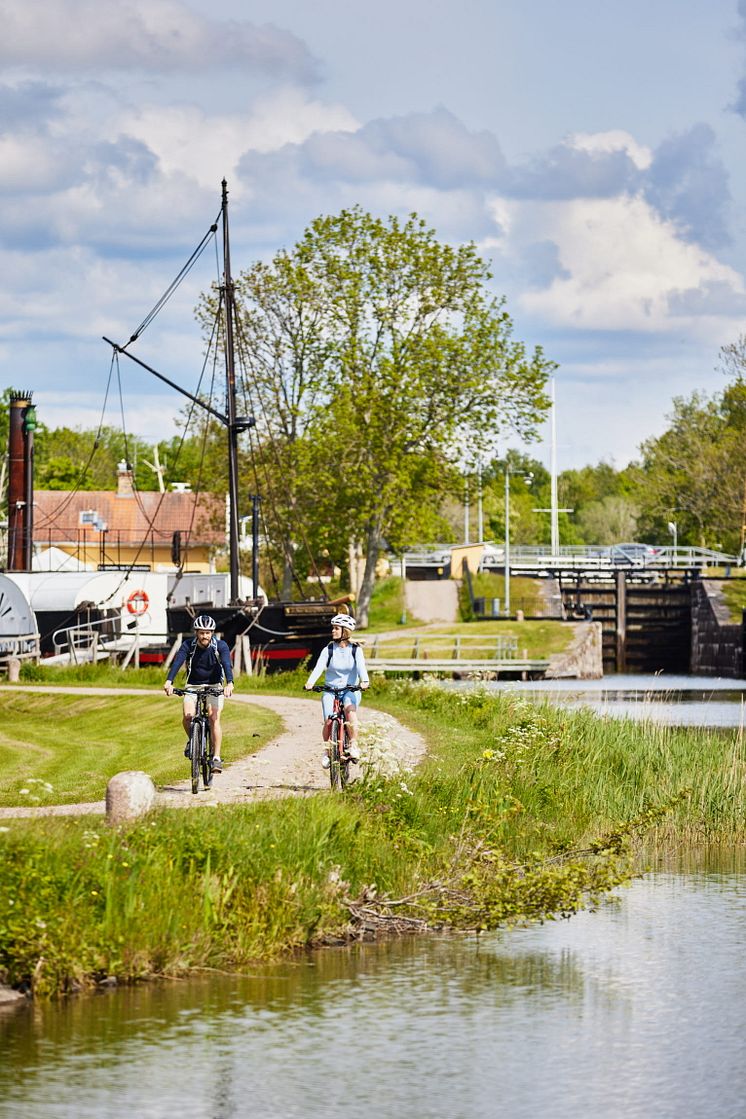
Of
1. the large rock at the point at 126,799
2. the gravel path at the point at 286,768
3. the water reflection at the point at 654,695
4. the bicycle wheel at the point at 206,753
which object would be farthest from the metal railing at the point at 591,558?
the large rock at the point at 126,799

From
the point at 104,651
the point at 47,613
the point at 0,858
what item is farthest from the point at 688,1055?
the point at 47,613

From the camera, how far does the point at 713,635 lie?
74.2 m

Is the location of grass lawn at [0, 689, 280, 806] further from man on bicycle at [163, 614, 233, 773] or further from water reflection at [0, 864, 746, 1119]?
water reflection at [0, 864, 746, 1119]

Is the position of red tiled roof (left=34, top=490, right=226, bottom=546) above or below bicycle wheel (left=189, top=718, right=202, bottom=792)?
above

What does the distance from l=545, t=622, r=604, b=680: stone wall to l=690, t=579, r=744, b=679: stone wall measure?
6.10 m

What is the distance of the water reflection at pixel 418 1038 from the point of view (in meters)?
10.1

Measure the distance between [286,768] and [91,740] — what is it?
A: 26.1ft

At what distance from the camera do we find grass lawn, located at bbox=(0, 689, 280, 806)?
2042 cm

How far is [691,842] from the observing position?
20.2 m

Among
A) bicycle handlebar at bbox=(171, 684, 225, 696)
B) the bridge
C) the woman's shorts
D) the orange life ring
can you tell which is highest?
the bridge

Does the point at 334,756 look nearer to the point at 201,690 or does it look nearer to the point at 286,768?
the point at 201,690

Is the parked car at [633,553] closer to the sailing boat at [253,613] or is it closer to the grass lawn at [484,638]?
the grass lawn at [484,638]

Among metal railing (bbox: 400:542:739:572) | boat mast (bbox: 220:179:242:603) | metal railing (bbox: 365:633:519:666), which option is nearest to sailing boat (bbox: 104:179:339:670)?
boat mast (bbox: 220:179:242:603)

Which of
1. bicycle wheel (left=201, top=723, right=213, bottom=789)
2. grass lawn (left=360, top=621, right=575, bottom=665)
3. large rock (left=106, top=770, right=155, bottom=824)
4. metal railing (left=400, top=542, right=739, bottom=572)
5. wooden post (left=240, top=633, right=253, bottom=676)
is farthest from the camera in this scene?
metal railing (left=400, top=542, right=739, bottom=572)
